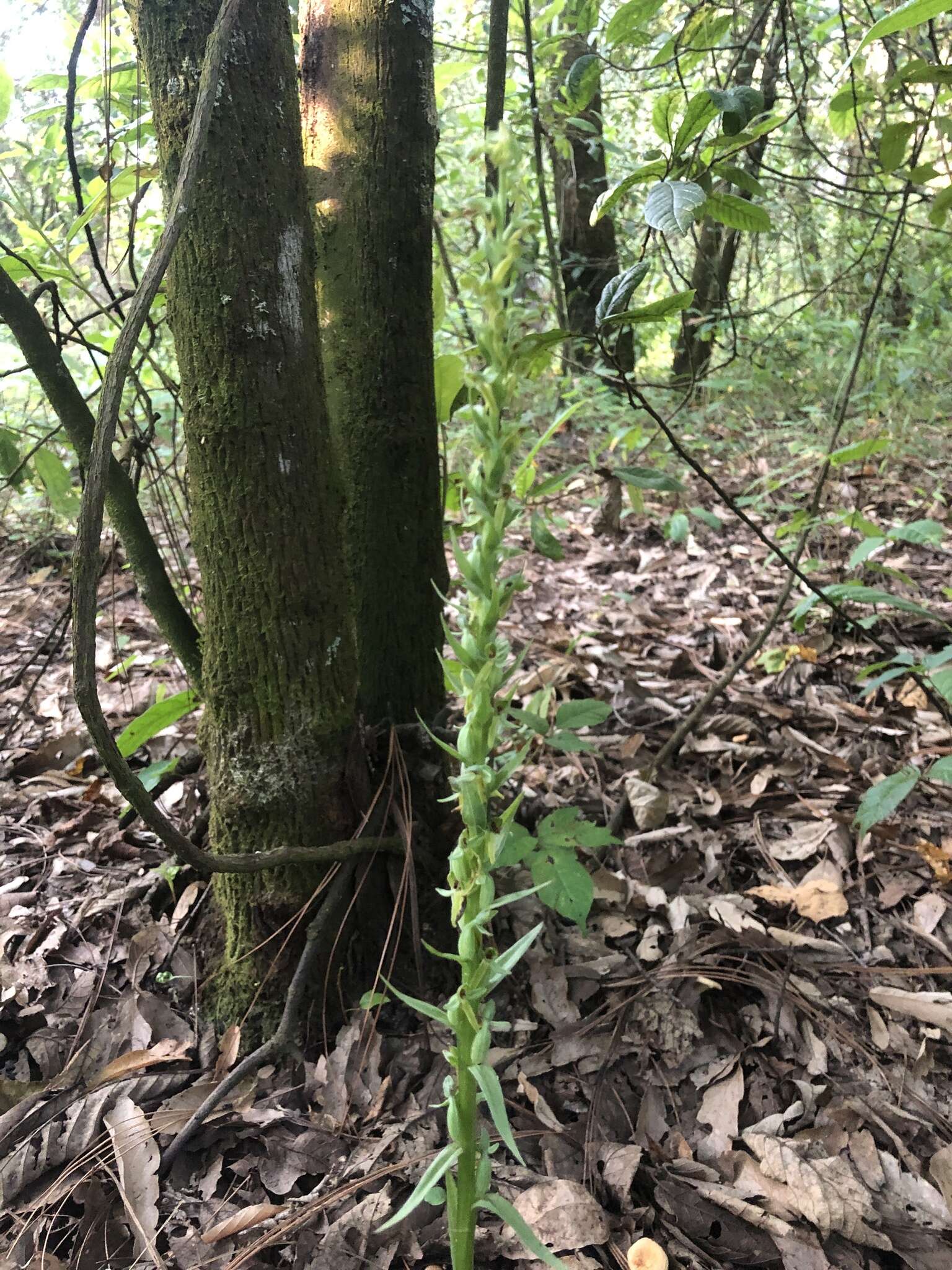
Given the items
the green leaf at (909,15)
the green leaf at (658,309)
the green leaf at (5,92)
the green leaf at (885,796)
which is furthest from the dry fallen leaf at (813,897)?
the green leaf at (5,92)

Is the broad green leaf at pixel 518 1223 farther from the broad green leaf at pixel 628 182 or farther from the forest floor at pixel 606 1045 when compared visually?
the broad green leaf at pixel 628 182

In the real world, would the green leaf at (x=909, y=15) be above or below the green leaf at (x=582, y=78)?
below

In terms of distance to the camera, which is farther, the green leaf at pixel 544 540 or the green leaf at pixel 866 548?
the green leaf at pixel 866 548

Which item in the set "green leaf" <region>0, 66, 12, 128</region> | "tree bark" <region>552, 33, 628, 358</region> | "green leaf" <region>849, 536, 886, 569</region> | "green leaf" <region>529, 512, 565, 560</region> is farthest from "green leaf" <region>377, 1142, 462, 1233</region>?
"tree bark" <region>552, 33, 628, 358</region>

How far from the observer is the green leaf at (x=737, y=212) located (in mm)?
1403

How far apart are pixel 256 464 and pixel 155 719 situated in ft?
2.32

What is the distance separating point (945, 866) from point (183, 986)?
1.65 meters

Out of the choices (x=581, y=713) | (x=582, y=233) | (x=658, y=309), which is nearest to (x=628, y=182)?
(x=658, y=309)

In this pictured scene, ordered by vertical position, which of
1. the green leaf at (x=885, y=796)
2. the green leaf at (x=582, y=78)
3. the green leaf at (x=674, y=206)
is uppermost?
the green leaf at (x=582, y=78)

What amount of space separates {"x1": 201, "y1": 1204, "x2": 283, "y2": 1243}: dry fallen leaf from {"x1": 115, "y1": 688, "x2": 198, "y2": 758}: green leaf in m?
0.87

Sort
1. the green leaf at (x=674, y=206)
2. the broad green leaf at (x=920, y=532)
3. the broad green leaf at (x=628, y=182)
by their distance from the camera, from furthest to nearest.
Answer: the broad green leaf at (x=920, y=532)
the broad green leaf at (x=628, y=182)
the green leaf at (x=674, y=206)

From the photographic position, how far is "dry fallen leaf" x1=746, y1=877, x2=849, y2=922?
5.48 feet

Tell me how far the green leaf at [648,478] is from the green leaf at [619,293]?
345mm

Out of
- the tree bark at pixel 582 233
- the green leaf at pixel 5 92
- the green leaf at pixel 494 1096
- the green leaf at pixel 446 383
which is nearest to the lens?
the green leaf at pixel 494 1096
